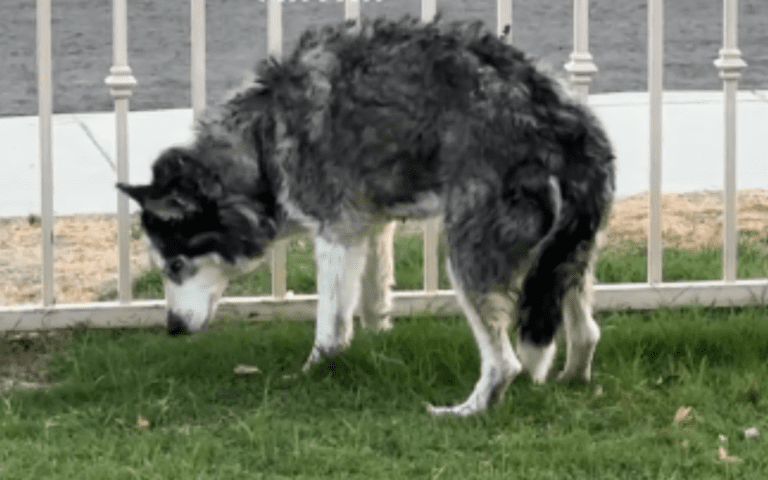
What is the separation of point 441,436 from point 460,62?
51.4 inches

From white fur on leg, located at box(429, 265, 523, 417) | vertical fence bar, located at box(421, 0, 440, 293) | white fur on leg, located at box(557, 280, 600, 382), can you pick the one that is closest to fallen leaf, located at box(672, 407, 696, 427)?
white fur on leg, located at box(557, 280, 600, 382)

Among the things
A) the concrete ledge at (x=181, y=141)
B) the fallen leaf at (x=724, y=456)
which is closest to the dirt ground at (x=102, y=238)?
the concrete ledge at (x=181, y=141)

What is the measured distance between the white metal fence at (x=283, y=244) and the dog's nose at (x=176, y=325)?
0.86 metres

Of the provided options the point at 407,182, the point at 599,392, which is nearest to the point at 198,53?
the point at 407,182

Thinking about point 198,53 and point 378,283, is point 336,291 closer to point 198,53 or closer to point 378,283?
point 378,283

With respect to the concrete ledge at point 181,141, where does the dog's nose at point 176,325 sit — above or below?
below

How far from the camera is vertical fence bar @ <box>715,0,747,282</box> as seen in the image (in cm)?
652

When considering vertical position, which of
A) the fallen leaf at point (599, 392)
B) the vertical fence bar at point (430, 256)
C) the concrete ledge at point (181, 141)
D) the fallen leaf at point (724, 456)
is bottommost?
the fallen leaf at point (724, 456)

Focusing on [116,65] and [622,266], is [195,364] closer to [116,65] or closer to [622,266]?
[116,65]

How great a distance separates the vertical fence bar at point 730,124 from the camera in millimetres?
6516

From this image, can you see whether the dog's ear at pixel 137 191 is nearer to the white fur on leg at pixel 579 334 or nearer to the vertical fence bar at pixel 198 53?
the vertical fence bar at pixel 198 53

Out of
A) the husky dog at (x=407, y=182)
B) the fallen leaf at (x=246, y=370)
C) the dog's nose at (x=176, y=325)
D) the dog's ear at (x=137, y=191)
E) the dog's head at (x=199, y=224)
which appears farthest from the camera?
the fallen leaf at (x=246, y=370)

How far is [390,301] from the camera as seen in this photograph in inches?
241

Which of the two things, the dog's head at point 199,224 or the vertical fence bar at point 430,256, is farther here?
the vertical fence bar at point 430,256
